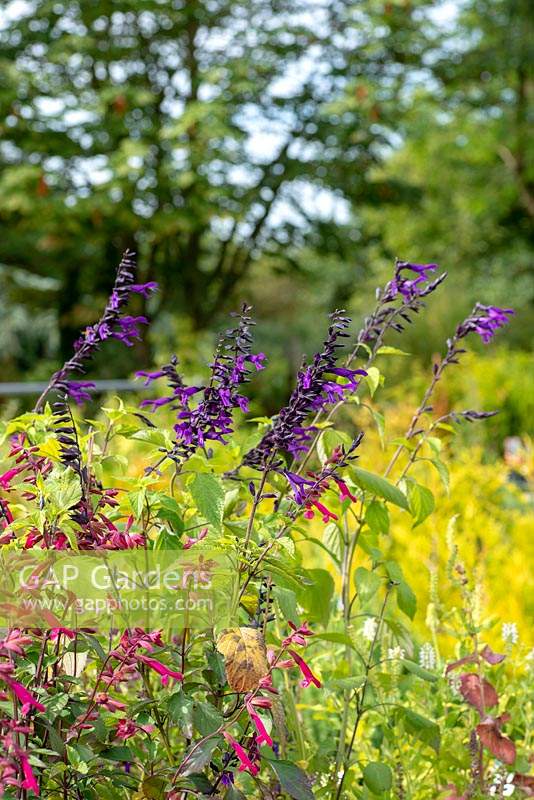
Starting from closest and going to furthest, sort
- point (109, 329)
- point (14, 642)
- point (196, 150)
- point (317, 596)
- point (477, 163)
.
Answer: point (14, 642) < point (109, 329) < point (317, 596) < point (196, 150) < point (477, 163)

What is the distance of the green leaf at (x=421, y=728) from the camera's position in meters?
1.72

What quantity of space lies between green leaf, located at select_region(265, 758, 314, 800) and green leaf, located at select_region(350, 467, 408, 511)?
0.50 m

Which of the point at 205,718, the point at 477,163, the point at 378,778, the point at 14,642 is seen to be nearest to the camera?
the point at 14,642

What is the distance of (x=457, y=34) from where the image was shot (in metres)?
12.8

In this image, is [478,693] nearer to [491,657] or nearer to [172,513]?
[491,657]

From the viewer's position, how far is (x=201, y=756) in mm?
1217

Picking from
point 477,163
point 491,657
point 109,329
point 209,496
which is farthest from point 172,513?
point 477,163

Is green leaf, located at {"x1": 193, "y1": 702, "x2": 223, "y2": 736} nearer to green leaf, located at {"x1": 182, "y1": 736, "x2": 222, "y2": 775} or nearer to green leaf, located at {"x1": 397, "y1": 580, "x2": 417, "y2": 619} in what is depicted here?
green leaf, located at {"x1": 182, "y1": 736, "x2": 222, "y2": 775}

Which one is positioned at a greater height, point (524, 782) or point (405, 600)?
point (405, 600)

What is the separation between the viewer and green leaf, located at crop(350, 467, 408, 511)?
1643 mm

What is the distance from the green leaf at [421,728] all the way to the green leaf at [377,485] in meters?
0.37

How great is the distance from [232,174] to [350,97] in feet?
5.36

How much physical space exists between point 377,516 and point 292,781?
1.97ft

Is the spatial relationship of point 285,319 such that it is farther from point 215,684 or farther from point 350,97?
point 215,684
